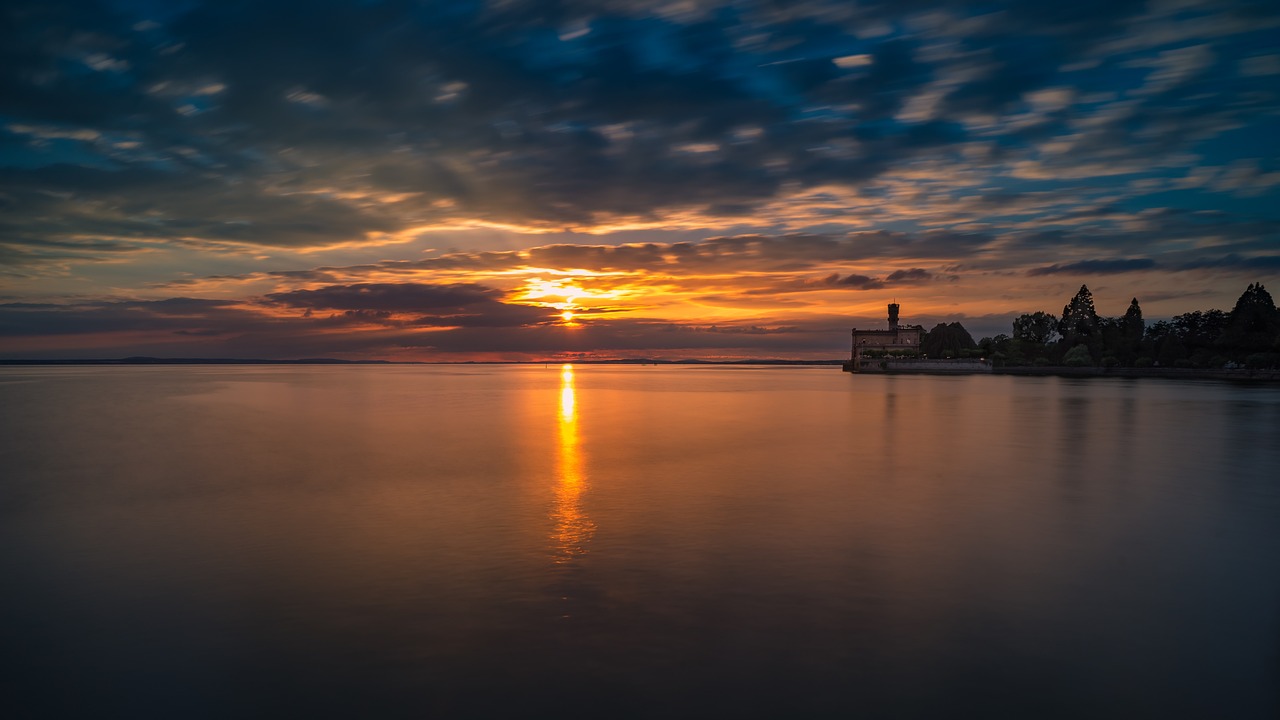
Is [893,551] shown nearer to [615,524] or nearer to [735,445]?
[615,524]

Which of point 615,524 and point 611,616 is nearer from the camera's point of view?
point 611,616

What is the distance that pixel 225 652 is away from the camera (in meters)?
9.66

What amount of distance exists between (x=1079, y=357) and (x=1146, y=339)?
13.0m

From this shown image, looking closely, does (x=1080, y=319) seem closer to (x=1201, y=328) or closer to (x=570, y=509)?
(x=1201, y=328)

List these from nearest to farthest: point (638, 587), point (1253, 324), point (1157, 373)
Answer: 1. point (638, 587)
2. point (1253, 324)
3. point (1157, 373)

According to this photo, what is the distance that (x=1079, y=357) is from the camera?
158 metres

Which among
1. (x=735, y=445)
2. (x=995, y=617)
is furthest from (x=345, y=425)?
(x=995, y=617)

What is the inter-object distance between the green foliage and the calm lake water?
485 ft

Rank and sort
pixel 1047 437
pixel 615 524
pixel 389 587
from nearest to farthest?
pixel 389 587, pixel 615 524, pixel 1047 437

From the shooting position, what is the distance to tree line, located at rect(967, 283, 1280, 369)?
122 meters

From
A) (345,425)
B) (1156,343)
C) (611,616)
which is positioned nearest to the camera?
(611,616)

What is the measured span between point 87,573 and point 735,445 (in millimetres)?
27033

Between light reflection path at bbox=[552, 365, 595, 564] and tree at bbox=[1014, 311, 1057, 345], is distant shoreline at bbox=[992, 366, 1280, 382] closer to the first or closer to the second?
tree at bbox=[1014, 311, 1057, 345]

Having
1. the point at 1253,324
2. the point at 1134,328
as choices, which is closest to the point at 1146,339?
the point at 1134,328
